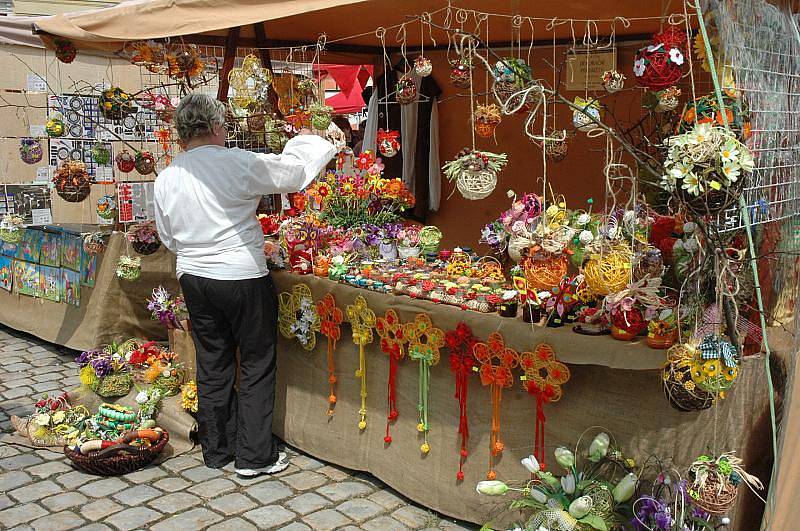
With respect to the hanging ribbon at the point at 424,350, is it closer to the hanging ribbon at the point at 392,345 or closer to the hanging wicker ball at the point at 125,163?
the hanging ribbon at the point at 392,345

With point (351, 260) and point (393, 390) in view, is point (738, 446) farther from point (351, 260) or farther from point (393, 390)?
point (351, 260)

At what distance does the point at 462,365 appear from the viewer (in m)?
3.21

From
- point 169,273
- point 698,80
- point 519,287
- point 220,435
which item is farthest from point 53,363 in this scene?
point 698,80

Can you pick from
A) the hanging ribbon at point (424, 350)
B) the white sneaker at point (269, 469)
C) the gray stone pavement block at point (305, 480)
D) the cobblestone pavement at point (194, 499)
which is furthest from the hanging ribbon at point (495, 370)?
the white sneaker at point (269, 469)

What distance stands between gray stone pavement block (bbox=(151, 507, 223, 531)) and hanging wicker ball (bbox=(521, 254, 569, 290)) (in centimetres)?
170

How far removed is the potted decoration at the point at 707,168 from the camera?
2096 millimetres

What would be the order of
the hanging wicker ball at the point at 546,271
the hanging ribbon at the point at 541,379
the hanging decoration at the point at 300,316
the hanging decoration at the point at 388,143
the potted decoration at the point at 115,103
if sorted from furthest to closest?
1. the potted decoration at the point at 115,103
2. the hanging decoration at the point at 388,143
3. the hanging decoration at the point at 300,316
4. the hanging wicker ball at the point at 546,271
5. the hanging ribbon at the point at 541,379

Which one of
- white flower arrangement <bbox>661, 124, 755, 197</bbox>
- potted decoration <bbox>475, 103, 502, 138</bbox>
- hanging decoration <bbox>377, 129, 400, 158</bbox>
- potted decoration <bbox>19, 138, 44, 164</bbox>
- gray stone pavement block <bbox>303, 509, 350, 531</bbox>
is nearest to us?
white flower arrangement <bbox>661, 124, 755, 197</bbox>

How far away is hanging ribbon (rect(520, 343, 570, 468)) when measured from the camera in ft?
9.53

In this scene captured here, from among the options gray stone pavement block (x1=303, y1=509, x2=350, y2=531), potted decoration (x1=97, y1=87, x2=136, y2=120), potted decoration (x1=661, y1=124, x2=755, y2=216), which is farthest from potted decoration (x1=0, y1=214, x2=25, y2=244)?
potted decoration (x1=661, y1=124, x2=755, y2=216)

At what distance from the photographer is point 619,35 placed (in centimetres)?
571

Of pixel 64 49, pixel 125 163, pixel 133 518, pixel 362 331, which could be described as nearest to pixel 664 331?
pixel 362 331

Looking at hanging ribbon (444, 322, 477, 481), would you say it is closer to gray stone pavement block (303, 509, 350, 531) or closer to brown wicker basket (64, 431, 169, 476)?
gray stone pavement block (303, 509, 350, 531)

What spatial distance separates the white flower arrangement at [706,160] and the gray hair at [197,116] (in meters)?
2.27
